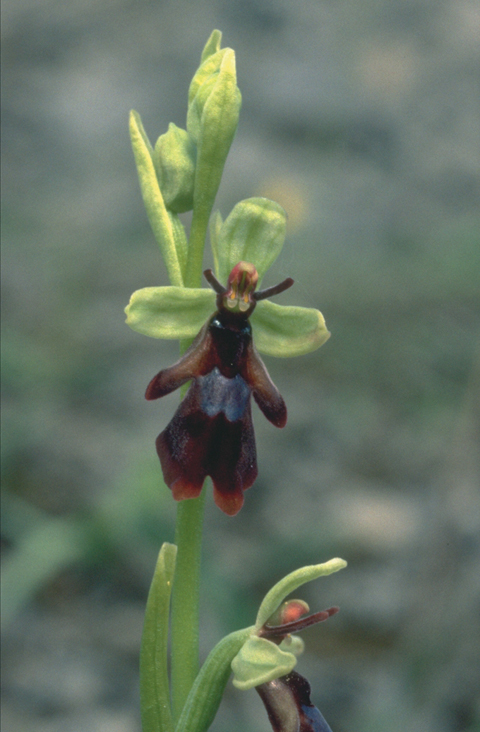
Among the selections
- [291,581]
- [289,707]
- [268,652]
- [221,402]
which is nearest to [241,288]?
[221,402]

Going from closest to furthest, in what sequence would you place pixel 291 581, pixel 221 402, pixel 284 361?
pixel 221 402
pixel 291 581
pixel 284 361

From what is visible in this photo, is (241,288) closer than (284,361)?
Yes

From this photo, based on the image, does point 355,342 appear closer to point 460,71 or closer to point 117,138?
point 117,138

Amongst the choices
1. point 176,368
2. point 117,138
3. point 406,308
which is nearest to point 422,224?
point 406,308

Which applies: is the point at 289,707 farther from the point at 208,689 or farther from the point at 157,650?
the point at 157,650

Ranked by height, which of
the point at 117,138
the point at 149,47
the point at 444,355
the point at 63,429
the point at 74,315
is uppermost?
the point at 149,47

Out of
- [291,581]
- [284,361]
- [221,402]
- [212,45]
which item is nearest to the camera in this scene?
[221,402]
